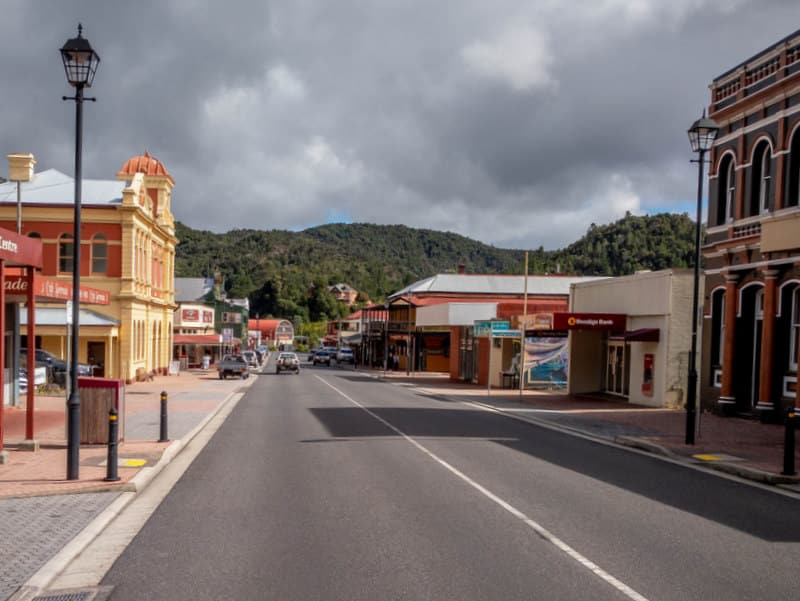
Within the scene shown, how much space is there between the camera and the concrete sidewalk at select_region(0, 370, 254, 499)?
11.5 m

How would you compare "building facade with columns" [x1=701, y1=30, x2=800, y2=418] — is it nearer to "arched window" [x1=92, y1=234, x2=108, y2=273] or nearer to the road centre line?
the road centre line

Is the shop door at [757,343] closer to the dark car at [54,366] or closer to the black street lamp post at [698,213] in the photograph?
the black street lamp post at [698,213]

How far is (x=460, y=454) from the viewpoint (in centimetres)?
1564

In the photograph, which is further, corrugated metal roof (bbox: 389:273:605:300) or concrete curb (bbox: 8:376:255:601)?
corrugated metal roof (bbox: 389:273:605:300)

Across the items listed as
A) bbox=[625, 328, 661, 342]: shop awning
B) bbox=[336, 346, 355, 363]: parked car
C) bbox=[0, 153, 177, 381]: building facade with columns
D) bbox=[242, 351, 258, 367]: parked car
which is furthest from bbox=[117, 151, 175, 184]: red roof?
bbox=[336, 346, 355, 363]: parked car

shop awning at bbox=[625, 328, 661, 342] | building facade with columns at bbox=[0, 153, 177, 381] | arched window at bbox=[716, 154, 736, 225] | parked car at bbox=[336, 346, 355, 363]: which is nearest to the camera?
arched window at bbox=[716, 154, 736, 225]

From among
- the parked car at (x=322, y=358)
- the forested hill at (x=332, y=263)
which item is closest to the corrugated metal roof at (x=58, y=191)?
the parked car at (x=322, y=358)

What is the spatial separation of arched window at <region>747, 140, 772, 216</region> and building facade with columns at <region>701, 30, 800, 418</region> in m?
0.03

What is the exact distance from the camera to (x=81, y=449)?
15.4 meters

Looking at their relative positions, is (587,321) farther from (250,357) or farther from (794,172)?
(250,357)

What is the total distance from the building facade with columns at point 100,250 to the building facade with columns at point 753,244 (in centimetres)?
2630

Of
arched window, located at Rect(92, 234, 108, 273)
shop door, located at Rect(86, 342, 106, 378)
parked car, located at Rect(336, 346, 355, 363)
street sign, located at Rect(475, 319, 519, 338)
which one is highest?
arched window, located at Rect(92, 234, 108, 273)

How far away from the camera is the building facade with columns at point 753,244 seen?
22234mm

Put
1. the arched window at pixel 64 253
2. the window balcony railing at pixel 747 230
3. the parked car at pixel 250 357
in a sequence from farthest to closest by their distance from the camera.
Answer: the parked car at pixel 250 357 < the arched window at pixel 64 253 < the window balcony railing at pixel 747 230
